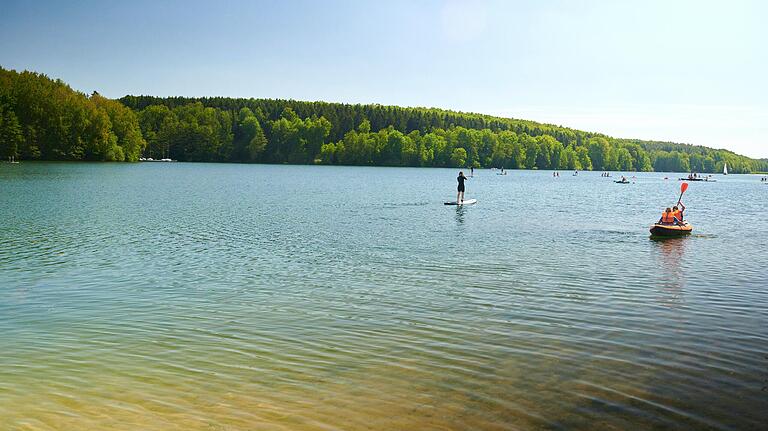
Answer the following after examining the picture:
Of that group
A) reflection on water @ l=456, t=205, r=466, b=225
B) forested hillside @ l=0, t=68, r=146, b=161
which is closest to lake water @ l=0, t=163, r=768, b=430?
reflection on water @ l=456, t=205, r=466, b=225

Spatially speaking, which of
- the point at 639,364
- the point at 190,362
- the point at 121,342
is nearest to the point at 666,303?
the point at 639,364

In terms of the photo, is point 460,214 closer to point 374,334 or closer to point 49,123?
point 374,334

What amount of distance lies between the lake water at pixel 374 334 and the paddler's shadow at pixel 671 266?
0.34 feet

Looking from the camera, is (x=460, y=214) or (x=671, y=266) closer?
(x=671, y=266)

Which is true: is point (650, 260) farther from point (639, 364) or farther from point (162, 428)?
point (162, 428)

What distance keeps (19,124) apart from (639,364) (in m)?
142

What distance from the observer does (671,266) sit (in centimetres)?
2133

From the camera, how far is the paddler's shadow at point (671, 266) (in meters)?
16.2

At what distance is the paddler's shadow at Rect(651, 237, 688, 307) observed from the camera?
16.2m

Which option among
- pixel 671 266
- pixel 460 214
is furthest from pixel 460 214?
pixel 671 266

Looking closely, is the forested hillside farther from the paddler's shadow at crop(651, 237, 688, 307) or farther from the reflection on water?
the paddler's shadow at crop(651, 237, 688, 307)

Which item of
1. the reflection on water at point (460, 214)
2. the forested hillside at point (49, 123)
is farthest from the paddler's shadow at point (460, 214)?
the forested hillside at point (49, 123)

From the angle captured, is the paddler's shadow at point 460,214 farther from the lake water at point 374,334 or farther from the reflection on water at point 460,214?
the lake water at point 374,334

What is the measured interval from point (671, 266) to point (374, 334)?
44.8ft
